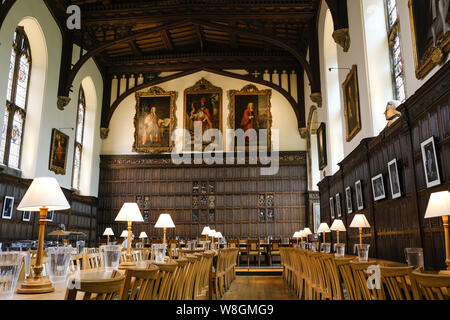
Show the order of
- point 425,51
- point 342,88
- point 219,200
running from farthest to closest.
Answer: point 219,200 → point 342,88 → point 425,51

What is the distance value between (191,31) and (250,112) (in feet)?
14.4

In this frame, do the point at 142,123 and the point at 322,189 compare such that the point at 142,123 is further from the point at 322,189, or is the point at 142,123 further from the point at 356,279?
Result: the point at 356,279

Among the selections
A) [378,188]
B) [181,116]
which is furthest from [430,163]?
[181,116]

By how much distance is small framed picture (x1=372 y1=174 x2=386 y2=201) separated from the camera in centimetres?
674

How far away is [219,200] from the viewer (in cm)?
1631

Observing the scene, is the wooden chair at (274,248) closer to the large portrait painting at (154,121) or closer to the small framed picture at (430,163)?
the large portrait painting at (154,121)

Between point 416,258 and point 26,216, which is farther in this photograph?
point 26,216

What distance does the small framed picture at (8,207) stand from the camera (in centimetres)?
1007

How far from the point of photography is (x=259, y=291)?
8.34 meters

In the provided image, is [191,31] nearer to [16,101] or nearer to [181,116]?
[181,116]

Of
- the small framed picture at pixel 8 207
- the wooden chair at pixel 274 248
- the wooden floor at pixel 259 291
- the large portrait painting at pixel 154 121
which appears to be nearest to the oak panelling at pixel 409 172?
the wooden floor at pixel 259 291

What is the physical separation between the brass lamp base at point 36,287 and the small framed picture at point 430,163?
14.4 ft
